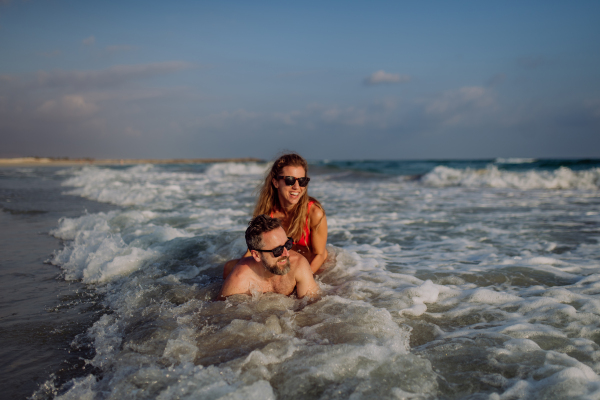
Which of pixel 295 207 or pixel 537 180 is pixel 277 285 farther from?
pixel 537 180

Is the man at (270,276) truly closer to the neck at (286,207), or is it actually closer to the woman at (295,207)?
the woman at (295,207)

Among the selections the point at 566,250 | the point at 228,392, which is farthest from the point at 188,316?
the point at 566,250

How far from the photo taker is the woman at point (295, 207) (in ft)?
13.9

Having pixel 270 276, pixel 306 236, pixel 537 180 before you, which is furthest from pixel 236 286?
pixel 537 180

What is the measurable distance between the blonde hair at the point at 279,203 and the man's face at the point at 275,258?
36.5 inches

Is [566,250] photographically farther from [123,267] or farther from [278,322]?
[123,267]

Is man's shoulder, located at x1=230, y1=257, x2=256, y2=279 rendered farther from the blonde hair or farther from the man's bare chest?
the blonde hair

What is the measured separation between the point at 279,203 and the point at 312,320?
5.58 ft

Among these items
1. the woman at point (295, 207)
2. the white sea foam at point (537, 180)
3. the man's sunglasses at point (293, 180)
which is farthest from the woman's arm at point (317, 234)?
the white sea foam at point (537, 180)

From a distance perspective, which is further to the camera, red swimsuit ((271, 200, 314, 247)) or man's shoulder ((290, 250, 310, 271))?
red swimsuit ((271, 200, 314, 247))

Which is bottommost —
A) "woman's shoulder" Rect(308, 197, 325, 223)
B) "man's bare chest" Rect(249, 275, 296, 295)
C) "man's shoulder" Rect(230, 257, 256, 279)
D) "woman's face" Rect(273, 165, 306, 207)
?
"man's bare chest" Rect(249, 275, 296, 295)

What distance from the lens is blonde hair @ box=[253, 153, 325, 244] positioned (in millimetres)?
4312

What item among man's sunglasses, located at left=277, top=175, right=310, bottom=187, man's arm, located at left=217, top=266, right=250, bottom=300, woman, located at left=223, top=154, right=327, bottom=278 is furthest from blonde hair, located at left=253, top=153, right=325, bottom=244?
man's arm, located at left=217, top=266, right=250, bottom=300

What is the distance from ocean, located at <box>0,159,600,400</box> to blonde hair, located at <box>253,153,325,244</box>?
0.70 m
